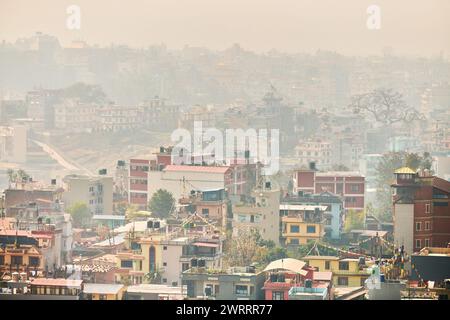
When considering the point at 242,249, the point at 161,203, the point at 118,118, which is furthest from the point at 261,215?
the point at 118,118

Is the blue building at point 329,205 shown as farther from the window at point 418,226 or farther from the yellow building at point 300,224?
the window at point 418,226

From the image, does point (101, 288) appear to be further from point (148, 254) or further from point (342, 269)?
point (342, 269)

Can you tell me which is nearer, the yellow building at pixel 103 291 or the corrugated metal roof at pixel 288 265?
the yellow building at pixel 103 291

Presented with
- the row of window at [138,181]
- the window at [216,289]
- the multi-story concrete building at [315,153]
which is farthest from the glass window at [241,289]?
the multi-story concrete building at [315,153]

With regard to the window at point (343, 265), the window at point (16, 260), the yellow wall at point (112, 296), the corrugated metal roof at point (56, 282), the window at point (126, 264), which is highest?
the window at point (16, 260)

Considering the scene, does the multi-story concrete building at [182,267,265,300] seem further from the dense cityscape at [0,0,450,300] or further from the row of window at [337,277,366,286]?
the row of window at [337,277,366,286]

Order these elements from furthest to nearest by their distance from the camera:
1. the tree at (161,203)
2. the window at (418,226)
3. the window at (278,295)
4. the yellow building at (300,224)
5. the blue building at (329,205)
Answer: the tree at (161,203) < the blue building at (329,205) < the yellow building at (300,224) < the window at (418,226) < the window at (278,295)

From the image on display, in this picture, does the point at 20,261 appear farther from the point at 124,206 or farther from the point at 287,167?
the point at 287,167

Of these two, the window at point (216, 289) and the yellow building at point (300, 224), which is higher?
the yellow building at point (300, 224)
